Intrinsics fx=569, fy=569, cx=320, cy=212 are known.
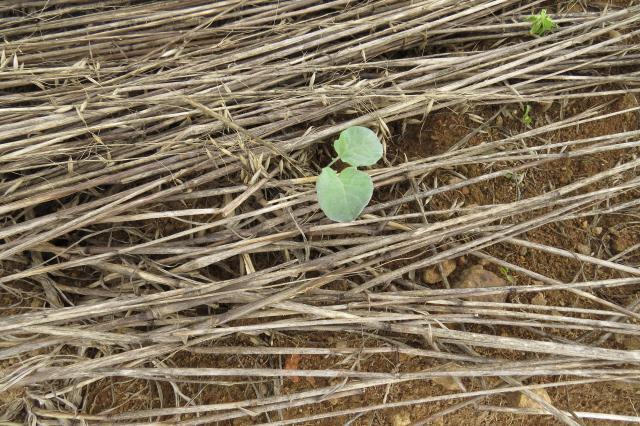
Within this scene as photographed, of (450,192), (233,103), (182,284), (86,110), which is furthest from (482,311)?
(86,110)

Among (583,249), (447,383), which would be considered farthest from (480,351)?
(583,249)

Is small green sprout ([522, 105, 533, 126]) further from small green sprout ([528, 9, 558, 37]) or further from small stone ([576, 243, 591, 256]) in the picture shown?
small stone ([576, 243, 591, 256])

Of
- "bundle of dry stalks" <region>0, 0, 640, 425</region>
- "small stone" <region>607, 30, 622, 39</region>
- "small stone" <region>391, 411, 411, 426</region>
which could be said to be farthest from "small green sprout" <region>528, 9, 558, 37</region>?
"small stone" <region>391, 411, 411, 426</region>

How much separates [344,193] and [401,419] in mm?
537

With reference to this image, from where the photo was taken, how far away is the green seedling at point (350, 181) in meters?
1.12

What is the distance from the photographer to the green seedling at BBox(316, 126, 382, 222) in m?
1.12

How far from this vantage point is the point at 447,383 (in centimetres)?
127

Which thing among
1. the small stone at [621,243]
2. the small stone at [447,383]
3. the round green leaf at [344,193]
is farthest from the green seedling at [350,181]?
the small stone at [621,243]

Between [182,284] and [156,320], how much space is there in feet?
0.30

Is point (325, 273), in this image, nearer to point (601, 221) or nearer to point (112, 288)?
point (112, 288)

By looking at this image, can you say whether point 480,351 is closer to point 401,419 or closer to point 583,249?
point 401,419

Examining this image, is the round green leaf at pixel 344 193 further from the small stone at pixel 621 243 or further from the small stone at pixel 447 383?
the small stone at pixel 621 243

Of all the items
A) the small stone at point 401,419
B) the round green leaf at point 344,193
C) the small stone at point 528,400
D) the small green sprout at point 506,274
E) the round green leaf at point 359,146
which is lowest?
the small stone at point 528,400

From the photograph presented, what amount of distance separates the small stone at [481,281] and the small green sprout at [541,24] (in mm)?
634
